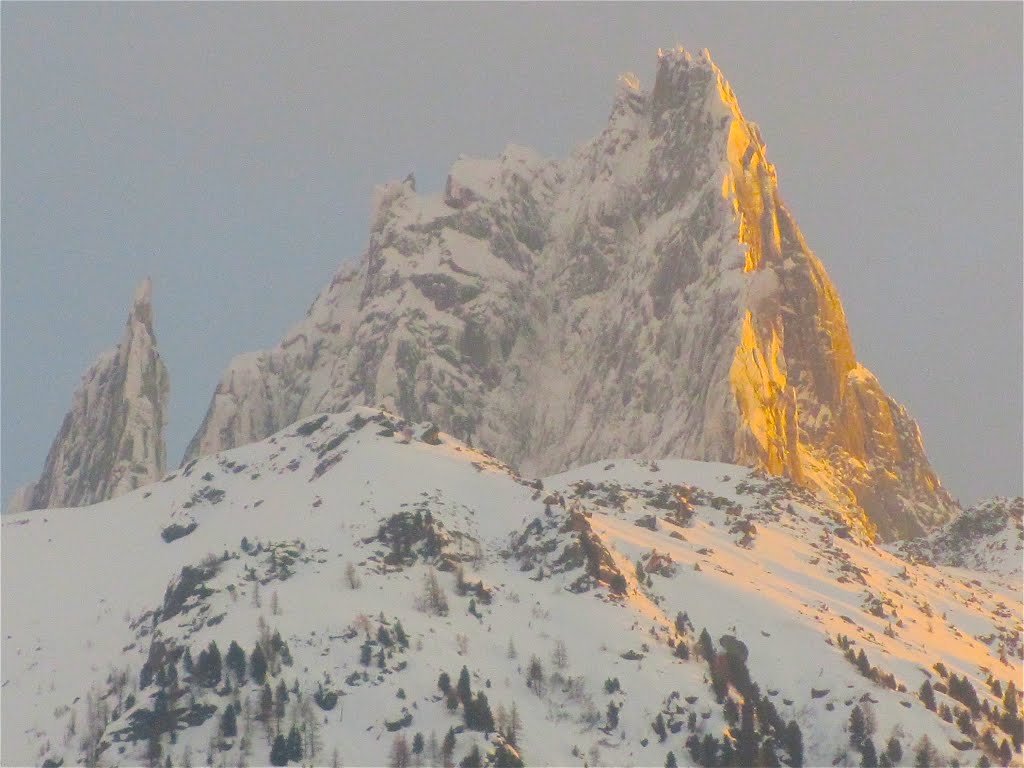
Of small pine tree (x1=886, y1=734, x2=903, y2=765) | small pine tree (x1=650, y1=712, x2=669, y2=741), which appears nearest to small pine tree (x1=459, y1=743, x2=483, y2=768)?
small pine tree (x1=650, y1=712, x2=669, y2=741)

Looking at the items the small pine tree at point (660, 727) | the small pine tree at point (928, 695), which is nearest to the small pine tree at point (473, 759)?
the small pine tree at point (660, 727)

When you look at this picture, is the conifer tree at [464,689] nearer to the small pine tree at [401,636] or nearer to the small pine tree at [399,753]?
the small pine tree at [399,753]

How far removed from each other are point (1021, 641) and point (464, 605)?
57.9 m

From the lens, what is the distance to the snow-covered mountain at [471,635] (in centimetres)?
13275

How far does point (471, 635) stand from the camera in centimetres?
14762

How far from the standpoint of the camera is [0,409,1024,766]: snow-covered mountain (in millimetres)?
132750

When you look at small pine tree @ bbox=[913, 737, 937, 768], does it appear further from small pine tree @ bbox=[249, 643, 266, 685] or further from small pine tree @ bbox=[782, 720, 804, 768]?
small pine tree @ bbox=[249, 643, 266, 685]

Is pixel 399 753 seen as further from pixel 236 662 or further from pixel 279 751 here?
pixel 236 662

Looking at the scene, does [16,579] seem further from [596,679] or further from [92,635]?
[596,679]

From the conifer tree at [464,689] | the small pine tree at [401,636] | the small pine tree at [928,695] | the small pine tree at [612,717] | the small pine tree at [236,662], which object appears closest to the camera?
the conifer tree at [464,689]

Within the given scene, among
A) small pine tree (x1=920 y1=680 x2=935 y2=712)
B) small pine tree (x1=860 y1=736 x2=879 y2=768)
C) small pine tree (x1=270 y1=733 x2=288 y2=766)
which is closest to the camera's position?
small pine tree (x1=270 y1=733 x2=288 y2=766)

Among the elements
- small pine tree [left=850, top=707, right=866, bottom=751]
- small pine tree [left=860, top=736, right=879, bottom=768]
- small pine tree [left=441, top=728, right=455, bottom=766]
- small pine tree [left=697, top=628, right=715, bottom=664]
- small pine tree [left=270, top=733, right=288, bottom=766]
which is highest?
small pine tree [left=697, top=628, right=715, bottom=664]

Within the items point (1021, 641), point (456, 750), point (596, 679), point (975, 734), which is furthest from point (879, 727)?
point (1021, 641)

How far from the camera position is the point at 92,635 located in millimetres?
163250
